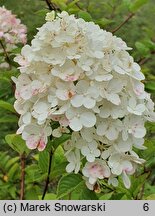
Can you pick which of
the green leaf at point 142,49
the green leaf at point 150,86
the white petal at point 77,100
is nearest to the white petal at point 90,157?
the white petal at point 77,100

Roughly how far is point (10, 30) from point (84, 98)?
99cm

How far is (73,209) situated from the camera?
1.34 m

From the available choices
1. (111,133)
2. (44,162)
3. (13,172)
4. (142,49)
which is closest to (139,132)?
(111,133)

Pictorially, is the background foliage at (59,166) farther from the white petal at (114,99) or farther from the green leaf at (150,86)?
the white petal at (114,99)

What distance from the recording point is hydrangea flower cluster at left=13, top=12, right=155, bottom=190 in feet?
3.90

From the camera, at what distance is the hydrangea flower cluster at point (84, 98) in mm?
1188

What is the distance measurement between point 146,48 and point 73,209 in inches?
31.8

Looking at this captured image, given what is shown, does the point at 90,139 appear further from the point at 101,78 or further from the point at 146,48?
the point at 146,48

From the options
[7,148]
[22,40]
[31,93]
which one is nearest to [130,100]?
[31,93]

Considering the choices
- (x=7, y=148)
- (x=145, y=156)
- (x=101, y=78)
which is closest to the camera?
(x=101, y=78)

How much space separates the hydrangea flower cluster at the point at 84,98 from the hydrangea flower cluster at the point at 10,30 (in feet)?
2.57

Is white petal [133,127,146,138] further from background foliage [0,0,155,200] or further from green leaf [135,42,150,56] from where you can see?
green leaf [135,42,150,56]

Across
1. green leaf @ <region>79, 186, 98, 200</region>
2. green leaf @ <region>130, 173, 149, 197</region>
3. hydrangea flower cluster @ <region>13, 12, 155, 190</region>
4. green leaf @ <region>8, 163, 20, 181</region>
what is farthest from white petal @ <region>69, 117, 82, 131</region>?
green leaf @ <region>8, 163, 20, 181</region>

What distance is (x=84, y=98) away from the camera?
3.85 feet
